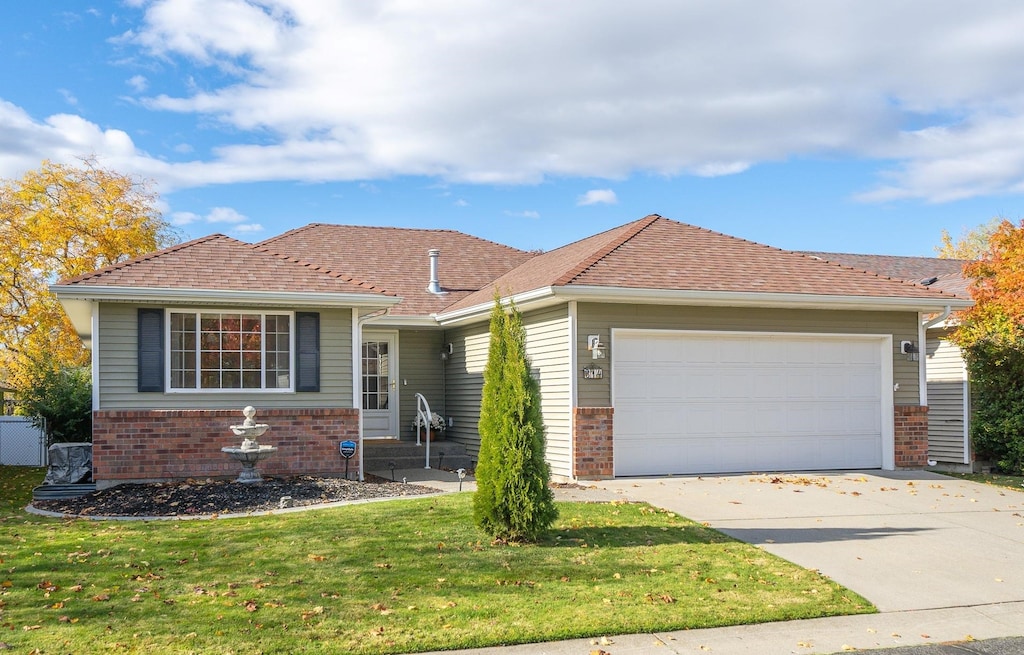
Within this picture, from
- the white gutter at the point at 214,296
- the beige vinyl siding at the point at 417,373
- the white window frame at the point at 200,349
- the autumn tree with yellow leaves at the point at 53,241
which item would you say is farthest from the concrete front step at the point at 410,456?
the autumn tree with yellow leaves at the point at 53,241

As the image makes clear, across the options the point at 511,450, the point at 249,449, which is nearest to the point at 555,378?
the point at 249,449

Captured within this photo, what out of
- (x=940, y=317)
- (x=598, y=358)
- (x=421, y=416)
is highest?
(x=940, y=317)

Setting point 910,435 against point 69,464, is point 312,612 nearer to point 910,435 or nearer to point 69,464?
point 69,464

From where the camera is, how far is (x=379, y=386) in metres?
17.2

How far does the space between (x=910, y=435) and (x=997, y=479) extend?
4.57 feet

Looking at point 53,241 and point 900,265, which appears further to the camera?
point 53,241

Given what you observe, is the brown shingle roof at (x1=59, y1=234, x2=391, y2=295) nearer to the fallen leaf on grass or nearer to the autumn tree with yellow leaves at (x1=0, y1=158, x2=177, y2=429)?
the fallen leaf on grass

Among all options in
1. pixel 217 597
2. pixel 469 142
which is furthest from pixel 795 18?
pixel 217 597

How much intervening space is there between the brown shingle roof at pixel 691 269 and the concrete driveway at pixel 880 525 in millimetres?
2854

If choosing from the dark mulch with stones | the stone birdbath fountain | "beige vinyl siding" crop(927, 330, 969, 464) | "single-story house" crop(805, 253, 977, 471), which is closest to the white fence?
the dark mulch with stones

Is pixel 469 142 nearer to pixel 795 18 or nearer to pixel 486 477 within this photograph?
pixel 795 18

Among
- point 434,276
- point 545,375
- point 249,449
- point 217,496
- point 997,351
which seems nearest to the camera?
point 217,496

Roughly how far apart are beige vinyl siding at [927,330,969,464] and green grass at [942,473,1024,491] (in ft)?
3.56

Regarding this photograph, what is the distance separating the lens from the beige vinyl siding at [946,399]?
1580cm
